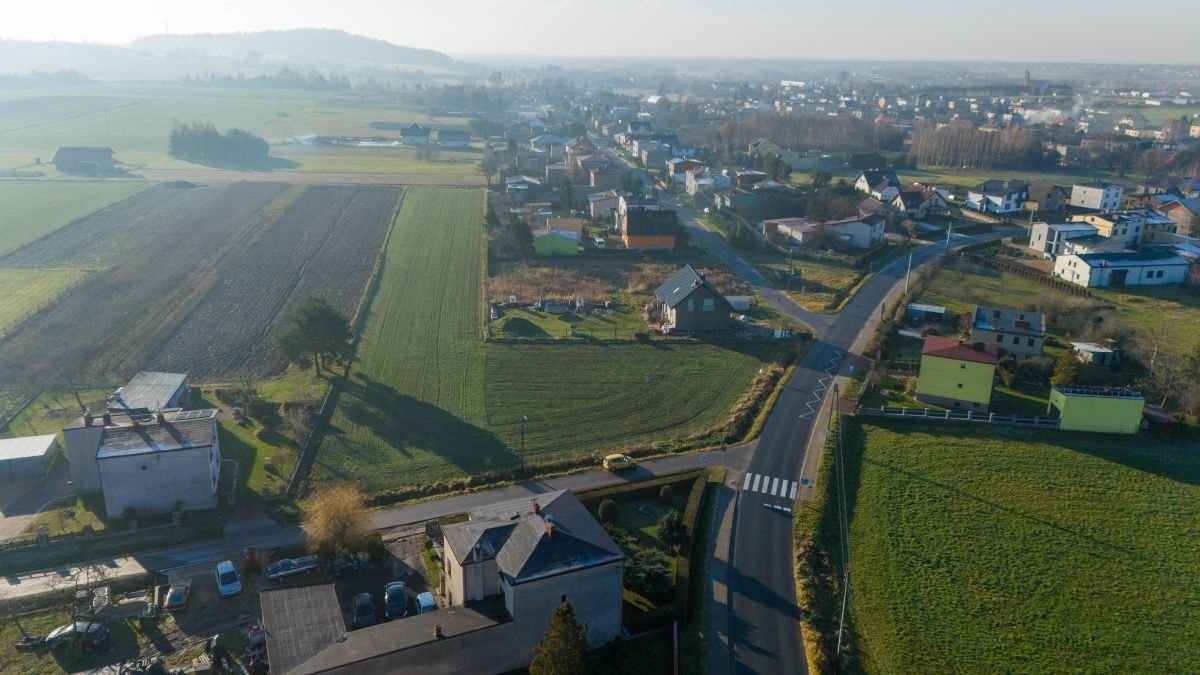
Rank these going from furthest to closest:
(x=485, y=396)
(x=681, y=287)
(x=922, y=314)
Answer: (x=922, y=314) < (x=681, y=287) < (x=485, y=396)

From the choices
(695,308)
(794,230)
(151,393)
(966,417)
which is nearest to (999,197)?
(794,230)

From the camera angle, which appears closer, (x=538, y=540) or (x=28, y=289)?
(x=538, y=540)

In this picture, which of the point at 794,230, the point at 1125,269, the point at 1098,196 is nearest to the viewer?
the point at 1125,269

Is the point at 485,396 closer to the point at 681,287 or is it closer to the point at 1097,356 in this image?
the point at 681,287

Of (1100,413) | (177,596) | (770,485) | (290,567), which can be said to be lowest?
(770,485)

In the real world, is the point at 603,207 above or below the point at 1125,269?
above

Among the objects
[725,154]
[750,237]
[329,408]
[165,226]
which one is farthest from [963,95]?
[329,408]

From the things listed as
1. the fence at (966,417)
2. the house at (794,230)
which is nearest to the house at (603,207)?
the house at (794,230)

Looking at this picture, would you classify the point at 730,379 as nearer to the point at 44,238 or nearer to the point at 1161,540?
the point at 1161,540
